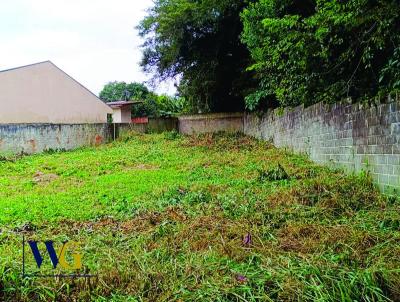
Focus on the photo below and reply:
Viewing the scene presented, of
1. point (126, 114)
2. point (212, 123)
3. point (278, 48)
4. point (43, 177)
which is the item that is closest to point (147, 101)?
point (126, 114)

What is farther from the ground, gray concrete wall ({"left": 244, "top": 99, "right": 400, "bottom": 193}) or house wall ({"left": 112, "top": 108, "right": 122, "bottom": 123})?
house wall ({"left": 112, "top": 108, "right": 122, "bottom": 123})

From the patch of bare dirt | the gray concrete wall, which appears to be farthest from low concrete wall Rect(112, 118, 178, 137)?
the gray concrete wall

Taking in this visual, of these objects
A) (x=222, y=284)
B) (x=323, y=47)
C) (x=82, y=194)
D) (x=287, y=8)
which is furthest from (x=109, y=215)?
(x=287, y=8)

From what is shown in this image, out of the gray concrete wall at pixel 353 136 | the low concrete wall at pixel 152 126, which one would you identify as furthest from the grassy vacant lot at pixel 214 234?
the low concrete wall at pixel 152 126

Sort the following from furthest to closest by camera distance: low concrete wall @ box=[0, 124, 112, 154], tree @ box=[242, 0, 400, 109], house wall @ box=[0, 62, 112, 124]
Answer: house wall @ box=[0, 62, 112, 124], low concrete wall @ box=[0, 124, 112, 154], tree @ box=[242, 0, 400, 109]

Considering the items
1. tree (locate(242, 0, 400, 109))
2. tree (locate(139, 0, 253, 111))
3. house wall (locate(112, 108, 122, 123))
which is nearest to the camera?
tree (locate(242, 0, 400, 109))

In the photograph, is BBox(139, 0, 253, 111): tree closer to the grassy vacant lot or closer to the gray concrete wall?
the gray concrete wall

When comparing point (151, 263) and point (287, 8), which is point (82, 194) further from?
point (287, 8)

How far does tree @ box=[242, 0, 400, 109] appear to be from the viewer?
4398 mm

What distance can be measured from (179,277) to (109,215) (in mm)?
2155

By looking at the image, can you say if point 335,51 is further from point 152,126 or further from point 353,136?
point 152,126

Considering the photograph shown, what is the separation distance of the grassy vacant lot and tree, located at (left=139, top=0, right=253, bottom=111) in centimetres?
599

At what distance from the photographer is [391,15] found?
416 centimetres

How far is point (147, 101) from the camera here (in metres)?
26.9
